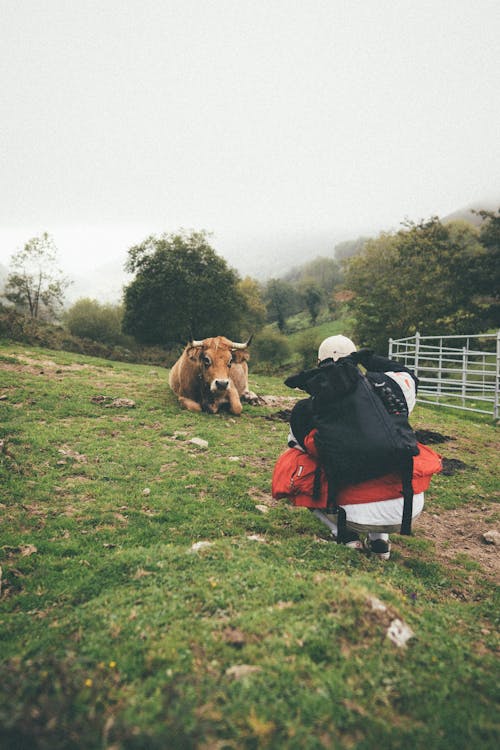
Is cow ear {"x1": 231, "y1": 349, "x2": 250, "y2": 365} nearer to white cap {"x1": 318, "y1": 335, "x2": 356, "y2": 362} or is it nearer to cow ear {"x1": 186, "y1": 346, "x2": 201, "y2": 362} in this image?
cow ear {"x1": 186, "y1": 346, "x2": 201, "y2": 362}

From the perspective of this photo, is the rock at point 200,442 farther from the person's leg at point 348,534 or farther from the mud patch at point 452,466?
the mud patch at point 452,466

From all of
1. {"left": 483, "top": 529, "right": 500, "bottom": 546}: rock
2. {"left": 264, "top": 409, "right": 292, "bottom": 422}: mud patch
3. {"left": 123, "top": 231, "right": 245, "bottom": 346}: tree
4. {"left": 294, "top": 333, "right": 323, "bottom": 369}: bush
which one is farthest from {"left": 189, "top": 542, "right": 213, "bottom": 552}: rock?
{"left": 294, "top": 333, "right": 323, "bottom": 369}: bush

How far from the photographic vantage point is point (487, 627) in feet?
10.0

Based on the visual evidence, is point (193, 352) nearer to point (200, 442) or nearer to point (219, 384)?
point (219, 384)

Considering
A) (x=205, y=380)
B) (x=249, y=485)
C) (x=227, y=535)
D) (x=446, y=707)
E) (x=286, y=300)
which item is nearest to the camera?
(x=446, y=707)

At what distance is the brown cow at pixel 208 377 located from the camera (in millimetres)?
10719

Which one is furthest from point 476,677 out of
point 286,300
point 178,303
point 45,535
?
point 286,300

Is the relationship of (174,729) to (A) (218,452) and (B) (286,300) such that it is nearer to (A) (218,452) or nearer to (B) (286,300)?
(A) (218,452)

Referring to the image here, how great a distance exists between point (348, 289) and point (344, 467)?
153ft

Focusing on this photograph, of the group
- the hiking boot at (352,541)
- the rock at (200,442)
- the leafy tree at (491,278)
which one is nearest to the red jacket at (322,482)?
the hiking boot at (352,541)

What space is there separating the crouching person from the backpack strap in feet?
0.06

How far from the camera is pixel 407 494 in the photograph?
361cm

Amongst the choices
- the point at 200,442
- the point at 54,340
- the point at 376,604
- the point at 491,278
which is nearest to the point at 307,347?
the point at 491,278

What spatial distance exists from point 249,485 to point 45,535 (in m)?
2.83
